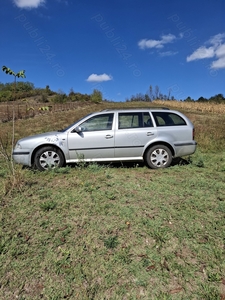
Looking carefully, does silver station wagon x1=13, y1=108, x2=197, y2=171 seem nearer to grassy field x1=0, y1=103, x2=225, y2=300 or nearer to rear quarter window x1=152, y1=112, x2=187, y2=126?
rear quarter window x1=152, y1=112, x2=187, y2=126

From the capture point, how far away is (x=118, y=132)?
17.8ft

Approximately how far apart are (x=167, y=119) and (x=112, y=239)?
3.87 m

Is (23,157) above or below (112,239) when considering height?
above

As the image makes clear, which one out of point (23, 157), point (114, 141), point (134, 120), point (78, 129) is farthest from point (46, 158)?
point (134, 120)

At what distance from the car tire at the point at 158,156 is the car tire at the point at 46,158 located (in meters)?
2.25

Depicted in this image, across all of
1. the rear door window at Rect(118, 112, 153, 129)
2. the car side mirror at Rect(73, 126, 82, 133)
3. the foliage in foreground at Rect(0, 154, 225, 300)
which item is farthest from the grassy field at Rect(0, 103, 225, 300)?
the rear door window at Rect(118, 112, 153, 129)

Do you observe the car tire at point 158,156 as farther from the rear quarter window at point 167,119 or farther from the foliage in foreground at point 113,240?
the foliage in foreground at point 113,240

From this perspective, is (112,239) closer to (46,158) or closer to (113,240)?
(113,240)

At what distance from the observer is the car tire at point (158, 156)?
5.50 metres

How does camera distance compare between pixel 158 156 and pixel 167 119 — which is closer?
pixel 158 156

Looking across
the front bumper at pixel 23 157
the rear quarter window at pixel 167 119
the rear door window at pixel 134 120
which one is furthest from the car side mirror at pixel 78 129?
the rear quarter window at pixel 167 119

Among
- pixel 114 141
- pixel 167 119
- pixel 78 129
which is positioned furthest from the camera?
pixel 167 119

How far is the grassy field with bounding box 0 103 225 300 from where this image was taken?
201cm

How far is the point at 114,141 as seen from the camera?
17.7 feet
